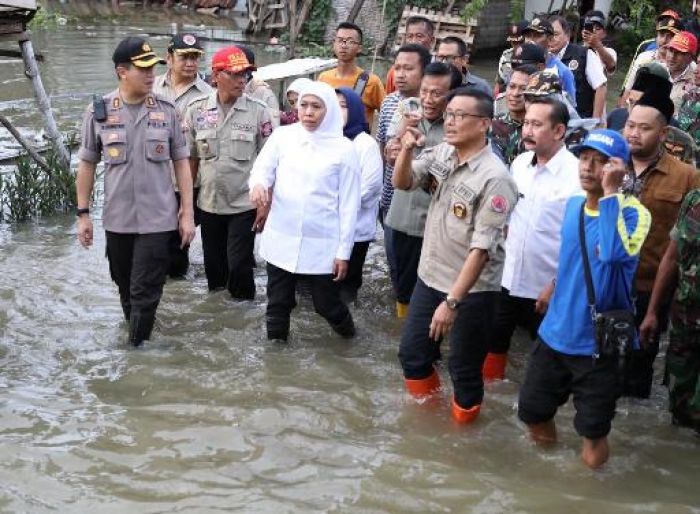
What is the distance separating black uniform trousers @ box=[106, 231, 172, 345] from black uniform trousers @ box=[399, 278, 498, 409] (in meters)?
1.70

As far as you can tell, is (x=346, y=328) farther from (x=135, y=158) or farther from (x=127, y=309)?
(x=135, y=158)

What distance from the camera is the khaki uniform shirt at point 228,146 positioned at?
658 centimetres

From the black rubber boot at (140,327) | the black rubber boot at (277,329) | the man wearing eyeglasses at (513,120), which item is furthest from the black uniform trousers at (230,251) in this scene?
the man wearing eyeglasses at (513,120)

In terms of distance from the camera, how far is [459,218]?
4.70 meters

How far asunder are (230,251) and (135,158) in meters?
1.21

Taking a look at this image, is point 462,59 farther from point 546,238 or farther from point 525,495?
point 525,495

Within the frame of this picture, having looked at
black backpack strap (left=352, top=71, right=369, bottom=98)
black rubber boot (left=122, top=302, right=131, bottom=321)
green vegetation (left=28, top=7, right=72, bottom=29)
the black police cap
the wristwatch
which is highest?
the black police cap

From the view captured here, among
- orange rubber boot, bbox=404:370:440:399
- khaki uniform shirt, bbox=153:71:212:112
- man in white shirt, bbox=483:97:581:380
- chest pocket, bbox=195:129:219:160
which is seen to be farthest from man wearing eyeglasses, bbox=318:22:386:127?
orange rubber boot, bbox=404:370:440:399

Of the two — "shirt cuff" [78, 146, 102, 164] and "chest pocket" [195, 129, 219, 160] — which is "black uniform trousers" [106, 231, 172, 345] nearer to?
"shirt cuff" [78, 146, 102, 164]

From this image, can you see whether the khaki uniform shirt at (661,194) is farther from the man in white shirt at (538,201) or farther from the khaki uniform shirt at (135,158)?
the khaki uniform shirt at (135,158)

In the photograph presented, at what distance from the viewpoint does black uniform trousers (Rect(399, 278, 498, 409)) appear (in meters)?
4.69

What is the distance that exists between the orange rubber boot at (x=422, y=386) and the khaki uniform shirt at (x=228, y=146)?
1997 mm

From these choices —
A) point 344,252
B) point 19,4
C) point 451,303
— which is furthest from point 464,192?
point 19,4

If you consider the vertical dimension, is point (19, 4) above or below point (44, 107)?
above
